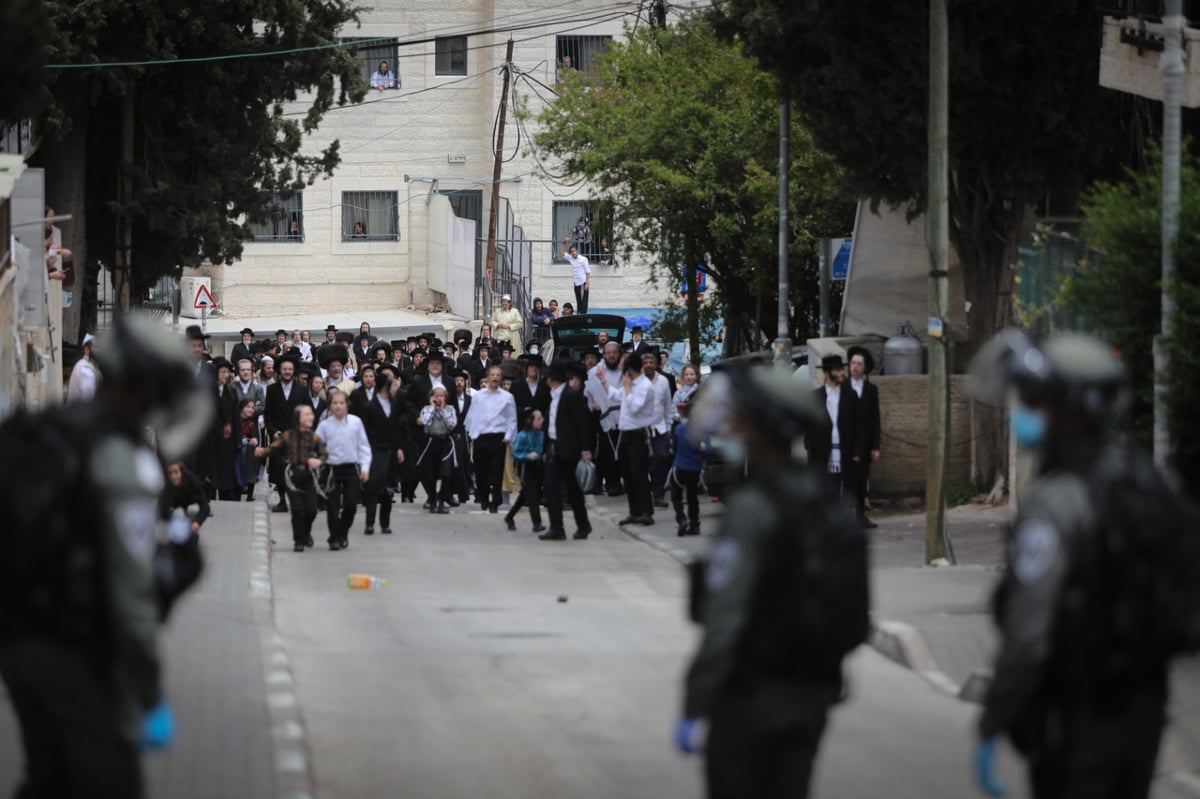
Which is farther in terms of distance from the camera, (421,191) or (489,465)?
(421,191)

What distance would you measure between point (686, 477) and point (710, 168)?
471 inches

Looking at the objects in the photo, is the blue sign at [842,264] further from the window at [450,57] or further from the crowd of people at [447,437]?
the window at [450,57]

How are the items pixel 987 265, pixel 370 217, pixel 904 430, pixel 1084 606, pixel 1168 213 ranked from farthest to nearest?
pixel 370 217 < pixel 904 430 < pixel 987 265 < pixel 1168 213 < pixel 1084 606

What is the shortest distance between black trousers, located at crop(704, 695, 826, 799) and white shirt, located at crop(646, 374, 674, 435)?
14720 millimetres

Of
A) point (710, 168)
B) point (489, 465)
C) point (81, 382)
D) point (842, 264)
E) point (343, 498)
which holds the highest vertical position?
point (710, 168)

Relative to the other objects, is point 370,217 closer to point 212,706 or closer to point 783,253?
Result: point 783,253

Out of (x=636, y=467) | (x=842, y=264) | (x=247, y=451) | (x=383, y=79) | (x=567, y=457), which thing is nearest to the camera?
(x=567, y=457)

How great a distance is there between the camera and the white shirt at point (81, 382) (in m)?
20.0

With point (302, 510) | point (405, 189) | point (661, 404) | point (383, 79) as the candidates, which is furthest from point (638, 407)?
point (383, 79)

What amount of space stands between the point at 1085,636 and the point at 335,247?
4696 cm

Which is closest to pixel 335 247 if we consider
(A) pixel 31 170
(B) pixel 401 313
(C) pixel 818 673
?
(B) pixel 401 313

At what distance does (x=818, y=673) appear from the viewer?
5.31 metres

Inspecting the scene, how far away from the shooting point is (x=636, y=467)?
65.5ft

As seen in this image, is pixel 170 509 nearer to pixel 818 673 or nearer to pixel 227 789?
pixel 227 789
